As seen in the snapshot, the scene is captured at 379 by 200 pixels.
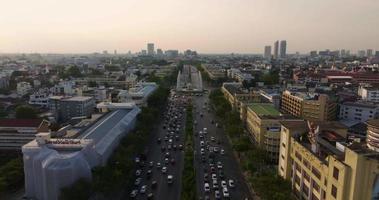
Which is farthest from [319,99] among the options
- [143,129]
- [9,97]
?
[9,97]

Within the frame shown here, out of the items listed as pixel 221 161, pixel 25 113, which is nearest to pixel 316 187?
pixel 221 161

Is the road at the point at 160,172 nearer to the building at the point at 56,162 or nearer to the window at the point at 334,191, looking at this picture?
the building at the point at 56,162

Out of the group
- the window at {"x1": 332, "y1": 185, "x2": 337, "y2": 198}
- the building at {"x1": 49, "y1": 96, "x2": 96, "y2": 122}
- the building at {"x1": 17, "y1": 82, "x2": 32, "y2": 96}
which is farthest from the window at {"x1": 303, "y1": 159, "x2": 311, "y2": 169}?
the building at {"x1": 17, "y1": 82, "x2": 32, "y2": 96}

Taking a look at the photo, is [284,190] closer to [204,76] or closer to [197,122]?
[197,122]

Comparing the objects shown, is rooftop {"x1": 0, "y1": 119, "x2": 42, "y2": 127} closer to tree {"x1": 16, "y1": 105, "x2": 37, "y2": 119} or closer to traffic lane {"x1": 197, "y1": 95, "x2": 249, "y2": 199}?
tree {"x1": 16, "y1": 105, "x2": 37, "y2": 119}

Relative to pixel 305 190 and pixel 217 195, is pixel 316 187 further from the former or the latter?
pixel 217 195
